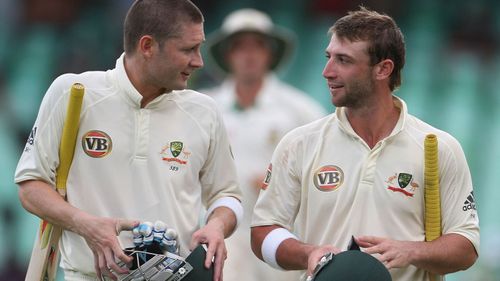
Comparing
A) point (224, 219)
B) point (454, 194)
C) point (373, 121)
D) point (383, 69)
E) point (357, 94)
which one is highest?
point (383, 69)

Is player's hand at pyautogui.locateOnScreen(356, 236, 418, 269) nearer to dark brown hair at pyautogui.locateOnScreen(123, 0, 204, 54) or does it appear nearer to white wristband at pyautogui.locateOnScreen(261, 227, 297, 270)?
white wristband at pyautogui.locateOnScreen(261, 227, 297, 270)

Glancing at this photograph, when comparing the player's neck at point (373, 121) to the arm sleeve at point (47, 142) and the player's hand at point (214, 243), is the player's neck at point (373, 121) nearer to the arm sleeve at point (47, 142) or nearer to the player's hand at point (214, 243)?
the player's hand at point (214, 243)

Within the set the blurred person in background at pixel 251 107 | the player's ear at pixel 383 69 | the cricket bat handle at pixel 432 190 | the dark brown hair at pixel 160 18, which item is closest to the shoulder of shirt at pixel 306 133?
the player's ear at pixel 383 69

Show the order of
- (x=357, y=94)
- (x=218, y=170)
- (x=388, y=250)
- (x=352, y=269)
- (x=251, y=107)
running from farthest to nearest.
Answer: (x=251, y=107) < (x=218, y=170) < (x=357, y=94) < (x=388, y=250) < (x=352, y=269)

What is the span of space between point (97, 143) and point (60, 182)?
0.21 m

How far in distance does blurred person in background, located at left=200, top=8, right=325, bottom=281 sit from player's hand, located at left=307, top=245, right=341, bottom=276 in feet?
7.59

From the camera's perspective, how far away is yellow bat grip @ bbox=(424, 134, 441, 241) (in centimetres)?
503

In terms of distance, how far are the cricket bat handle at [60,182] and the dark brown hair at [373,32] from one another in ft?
3.47

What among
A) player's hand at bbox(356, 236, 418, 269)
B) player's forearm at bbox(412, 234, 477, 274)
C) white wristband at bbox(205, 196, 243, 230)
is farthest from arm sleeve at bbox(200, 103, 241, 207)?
player's forearm at bbox(412, 234, 477, 274)

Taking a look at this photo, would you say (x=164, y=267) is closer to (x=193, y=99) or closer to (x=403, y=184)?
(x=193, y=99)

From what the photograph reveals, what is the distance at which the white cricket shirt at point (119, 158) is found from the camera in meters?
5.08

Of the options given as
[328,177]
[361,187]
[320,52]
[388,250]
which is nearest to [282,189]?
[328,177]

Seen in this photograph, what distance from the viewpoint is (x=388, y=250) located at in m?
4.87

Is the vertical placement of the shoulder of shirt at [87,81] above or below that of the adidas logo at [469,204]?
above
